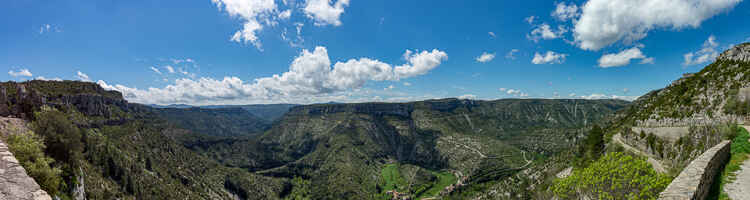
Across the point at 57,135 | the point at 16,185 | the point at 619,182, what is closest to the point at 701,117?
the point at 619,182

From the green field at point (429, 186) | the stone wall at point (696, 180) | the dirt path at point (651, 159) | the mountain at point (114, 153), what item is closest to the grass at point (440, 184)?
the green field at point (429, 186)

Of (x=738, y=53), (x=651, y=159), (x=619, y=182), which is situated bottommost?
(x=651, y=159)

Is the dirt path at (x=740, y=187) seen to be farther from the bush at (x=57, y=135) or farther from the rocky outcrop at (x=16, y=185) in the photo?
the bush at (x=57, y=135)

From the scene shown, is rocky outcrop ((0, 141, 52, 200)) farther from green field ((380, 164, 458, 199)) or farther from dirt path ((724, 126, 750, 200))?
green field ((380, 164, 458, 199))

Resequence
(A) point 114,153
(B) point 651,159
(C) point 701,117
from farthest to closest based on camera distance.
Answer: (A) point 114,153
(C) point 701,117
(B) point 651,159

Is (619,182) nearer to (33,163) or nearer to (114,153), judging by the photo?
(33,163)

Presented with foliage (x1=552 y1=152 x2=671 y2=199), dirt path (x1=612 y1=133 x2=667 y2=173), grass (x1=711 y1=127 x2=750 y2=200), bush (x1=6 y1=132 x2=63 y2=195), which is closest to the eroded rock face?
dirt path (x1=612 y1=133 x2=667 y2=173)
